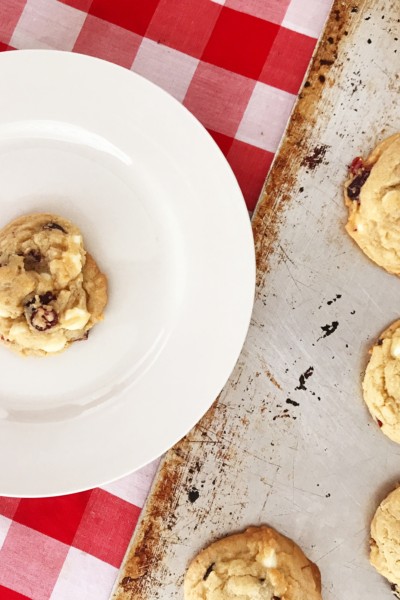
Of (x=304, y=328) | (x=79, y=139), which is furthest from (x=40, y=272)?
(x=304, y=328)

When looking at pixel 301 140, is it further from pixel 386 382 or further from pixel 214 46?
pixel 386 382

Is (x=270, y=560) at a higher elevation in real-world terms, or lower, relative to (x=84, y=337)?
lower

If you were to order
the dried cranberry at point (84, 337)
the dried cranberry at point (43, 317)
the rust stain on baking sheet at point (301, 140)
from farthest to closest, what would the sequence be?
the rust stain on baking sheet at point (301, 140) < the dried cranberry at point (84, 337) < the dried cranberry at point (43, 317)

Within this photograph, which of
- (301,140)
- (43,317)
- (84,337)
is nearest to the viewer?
(43,317)

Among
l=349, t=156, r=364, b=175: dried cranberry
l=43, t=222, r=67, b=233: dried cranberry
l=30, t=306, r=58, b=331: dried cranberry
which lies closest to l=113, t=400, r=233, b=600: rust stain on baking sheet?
l=30, t=306, r=58, b=331: dried cranberry

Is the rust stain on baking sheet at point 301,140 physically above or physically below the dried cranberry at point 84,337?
above

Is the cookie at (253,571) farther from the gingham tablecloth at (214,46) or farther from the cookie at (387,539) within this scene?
the gingham tablecloth at (214,46)

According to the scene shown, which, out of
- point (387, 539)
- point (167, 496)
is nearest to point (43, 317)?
point (167, 496)

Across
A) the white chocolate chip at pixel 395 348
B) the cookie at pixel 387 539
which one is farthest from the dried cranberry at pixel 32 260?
the cookie at pixel 387 539
